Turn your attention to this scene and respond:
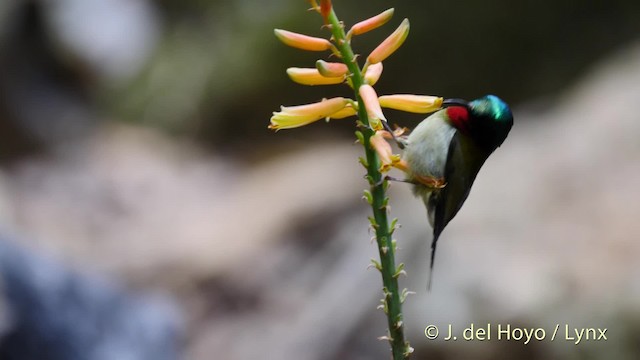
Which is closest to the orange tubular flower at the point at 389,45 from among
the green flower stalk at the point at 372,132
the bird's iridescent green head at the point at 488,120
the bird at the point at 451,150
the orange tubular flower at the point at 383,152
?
the green flower stalk at the point at 372,132

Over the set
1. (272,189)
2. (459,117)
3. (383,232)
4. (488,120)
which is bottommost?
(383,232)

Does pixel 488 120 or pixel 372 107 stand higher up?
pixel 488 120

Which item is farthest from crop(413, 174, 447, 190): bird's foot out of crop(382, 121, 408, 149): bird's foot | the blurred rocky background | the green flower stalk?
the blurred rocky background

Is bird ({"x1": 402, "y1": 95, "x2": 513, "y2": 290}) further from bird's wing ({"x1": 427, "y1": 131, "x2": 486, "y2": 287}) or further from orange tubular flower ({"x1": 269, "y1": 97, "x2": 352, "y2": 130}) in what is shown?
orange tubular flower ({"x1": 269, "y1": 97, "x2": 352, "y2": 130})

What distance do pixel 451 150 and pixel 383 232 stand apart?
77cm

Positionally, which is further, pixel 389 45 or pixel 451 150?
pixel 451 150

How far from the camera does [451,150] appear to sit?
196 centimetres

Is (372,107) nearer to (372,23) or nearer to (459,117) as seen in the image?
(372,23)

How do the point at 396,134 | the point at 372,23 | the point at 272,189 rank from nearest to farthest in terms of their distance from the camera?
the point at 372,23
the point at 396,134
the point at 272,189

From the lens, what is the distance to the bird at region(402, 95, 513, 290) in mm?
1803

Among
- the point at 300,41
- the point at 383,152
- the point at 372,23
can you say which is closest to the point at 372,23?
the point at 372,23

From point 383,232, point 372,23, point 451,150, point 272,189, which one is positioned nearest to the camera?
point 383,232

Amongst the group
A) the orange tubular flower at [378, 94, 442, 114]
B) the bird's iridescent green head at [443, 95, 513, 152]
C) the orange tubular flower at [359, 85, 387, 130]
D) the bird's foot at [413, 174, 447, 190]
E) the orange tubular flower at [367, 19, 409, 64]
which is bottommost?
the orange tubular flower at [359, 85, 387, 130]

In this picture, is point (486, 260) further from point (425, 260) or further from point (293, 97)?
point (293, 97)
